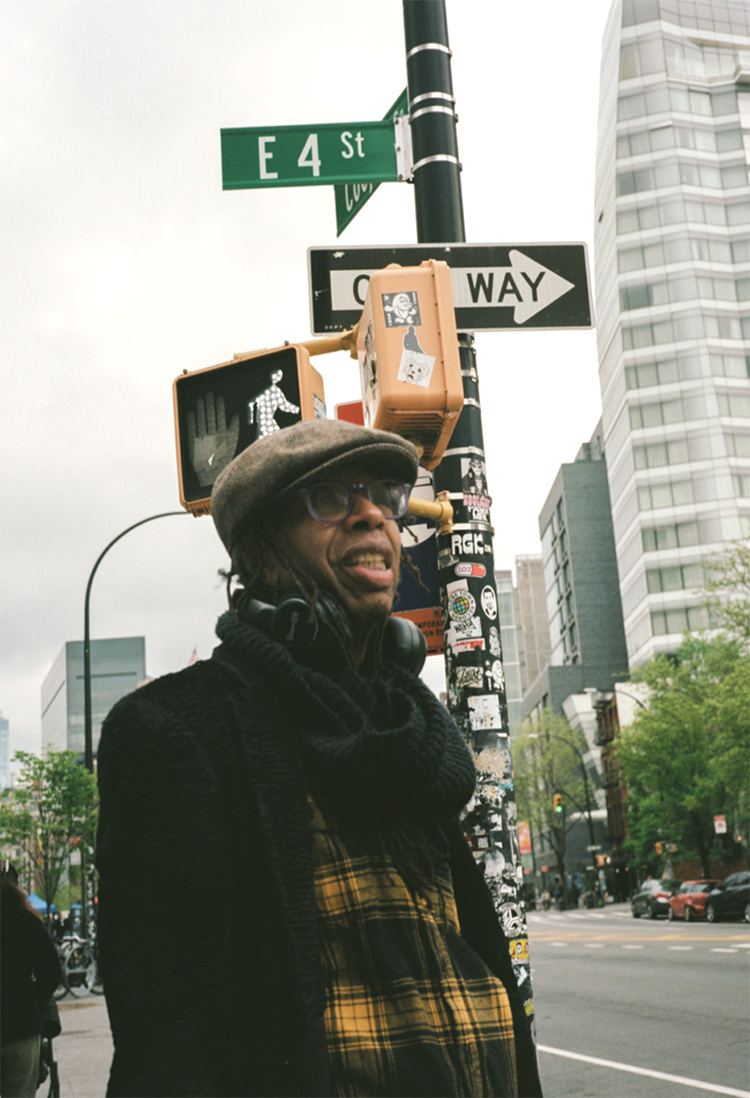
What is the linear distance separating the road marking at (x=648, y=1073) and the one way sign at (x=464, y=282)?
638cm

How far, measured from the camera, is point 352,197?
19.1ft

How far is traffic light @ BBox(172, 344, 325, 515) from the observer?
3.68m

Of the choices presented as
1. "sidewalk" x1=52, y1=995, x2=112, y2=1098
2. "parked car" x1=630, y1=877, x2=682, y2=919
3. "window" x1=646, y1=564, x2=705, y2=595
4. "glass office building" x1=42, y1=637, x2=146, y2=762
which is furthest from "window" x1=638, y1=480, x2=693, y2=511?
"sidewalk" x1=52, y1=995, x2=112, y2=1098

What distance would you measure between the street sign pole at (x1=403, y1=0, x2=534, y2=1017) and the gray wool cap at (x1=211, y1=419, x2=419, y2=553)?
2088 millimetres

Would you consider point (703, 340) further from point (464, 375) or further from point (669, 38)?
point (464, 375)

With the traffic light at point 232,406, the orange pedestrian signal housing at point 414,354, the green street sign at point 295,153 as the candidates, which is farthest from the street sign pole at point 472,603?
the traffic light at point 232,406

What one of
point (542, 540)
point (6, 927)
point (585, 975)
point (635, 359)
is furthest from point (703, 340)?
point (6, 927)

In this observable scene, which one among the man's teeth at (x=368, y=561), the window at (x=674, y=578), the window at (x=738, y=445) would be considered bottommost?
the man's teeth at (x=368, y=561)

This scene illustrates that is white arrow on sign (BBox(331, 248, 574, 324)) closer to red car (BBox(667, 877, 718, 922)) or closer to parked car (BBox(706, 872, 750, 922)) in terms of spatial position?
parked car (BBox(706, 872, 750, 922))

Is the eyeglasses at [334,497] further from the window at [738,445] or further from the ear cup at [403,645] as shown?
the window at [738,445]

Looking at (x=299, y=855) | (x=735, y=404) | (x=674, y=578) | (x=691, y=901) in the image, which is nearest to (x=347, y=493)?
(x=299, y=855)

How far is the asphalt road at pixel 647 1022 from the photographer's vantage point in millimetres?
9242

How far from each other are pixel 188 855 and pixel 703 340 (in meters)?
90.4

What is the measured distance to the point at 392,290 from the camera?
370 centimetres
